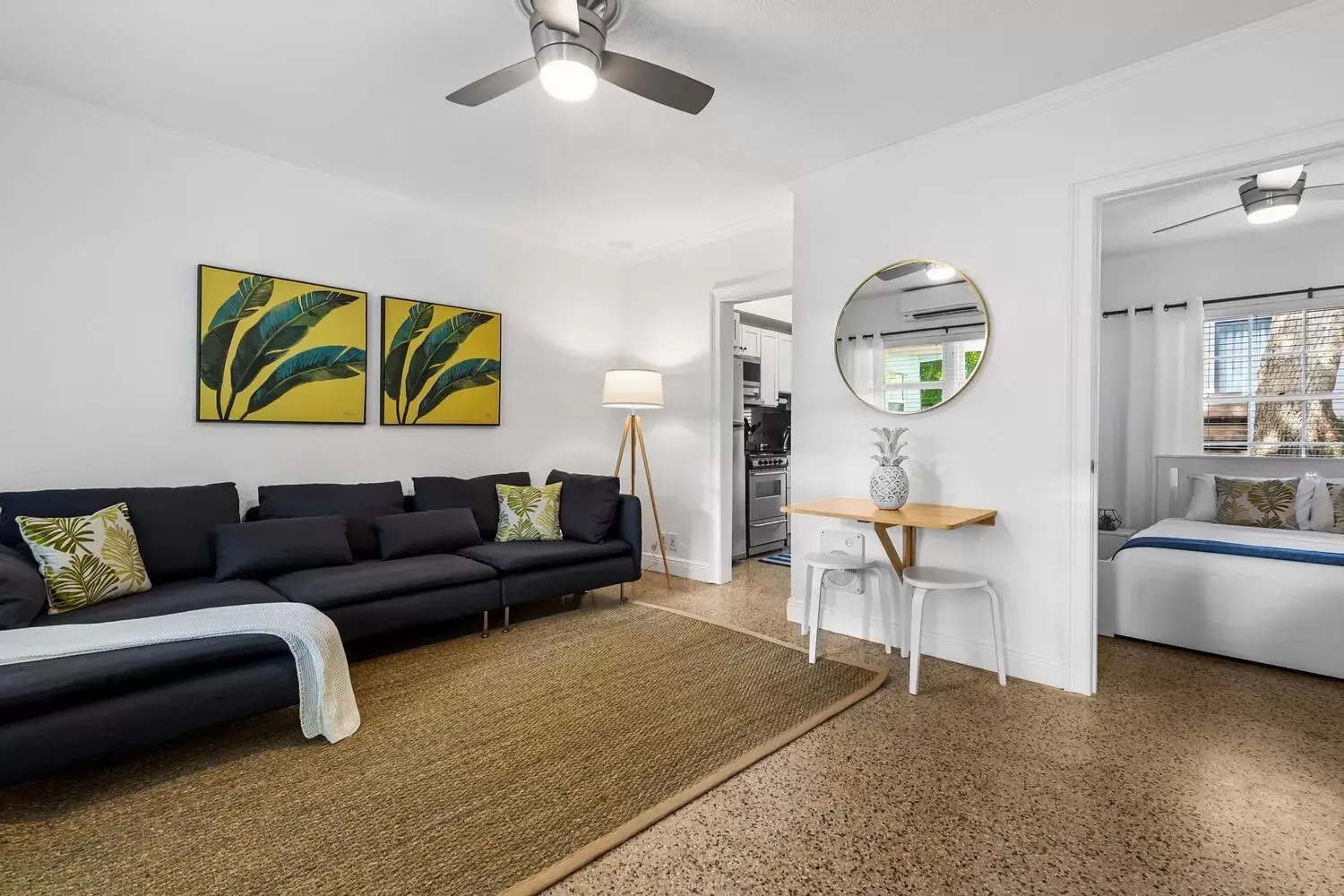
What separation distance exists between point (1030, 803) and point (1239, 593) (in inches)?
83.3

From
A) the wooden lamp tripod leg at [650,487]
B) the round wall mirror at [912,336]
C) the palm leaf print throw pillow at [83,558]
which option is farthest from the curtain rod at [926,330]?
the palm leaf print throw pillow at [83,558]

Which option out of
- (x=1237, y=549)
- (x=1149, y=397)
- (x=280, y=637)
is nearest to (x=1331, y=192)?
(x=1149, y=397)

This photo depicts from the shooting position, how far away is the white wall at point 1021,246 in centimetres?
243

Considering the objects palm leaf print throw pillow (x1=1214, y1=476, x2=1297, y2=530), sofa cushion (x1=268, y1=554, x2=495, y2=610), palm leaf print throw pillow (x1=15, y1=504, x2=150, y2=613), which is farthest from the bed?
palm leaf print throw pillow (x1=15, y1=504, x2=150, y2=613)

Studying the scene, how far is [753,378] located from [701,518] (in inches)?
66.3

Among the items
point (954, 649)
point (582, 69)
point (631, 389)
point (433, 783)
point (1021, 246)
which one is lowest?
point (433, 783)

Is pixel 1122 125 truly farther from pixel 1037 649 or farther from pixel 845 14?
pixel 1037 649

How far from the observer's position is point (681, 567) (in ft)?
16.6

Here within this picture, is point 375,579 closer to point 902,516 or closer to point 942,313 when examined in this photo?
point 902,516

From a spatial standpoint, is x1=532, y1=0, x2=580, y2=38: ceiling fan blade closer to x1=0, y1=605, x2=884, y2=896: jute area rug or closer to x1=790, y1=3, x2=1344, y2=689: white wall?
x1=790, y1=3, x2=1344, y2=689: white wall

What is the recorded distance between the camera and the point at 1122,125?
2689 millimetres

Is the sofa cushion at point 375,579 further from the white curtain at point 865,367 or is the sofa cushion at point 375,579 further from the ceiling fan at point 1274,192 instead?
the ceiling fan at point 1274,192

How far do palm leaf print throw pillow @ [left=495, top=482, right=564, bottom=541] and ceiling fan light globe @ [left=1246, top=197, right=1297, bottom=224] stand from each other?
14.2 ft

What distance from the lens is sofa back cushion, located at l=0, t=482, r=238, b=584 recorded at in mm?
2725
